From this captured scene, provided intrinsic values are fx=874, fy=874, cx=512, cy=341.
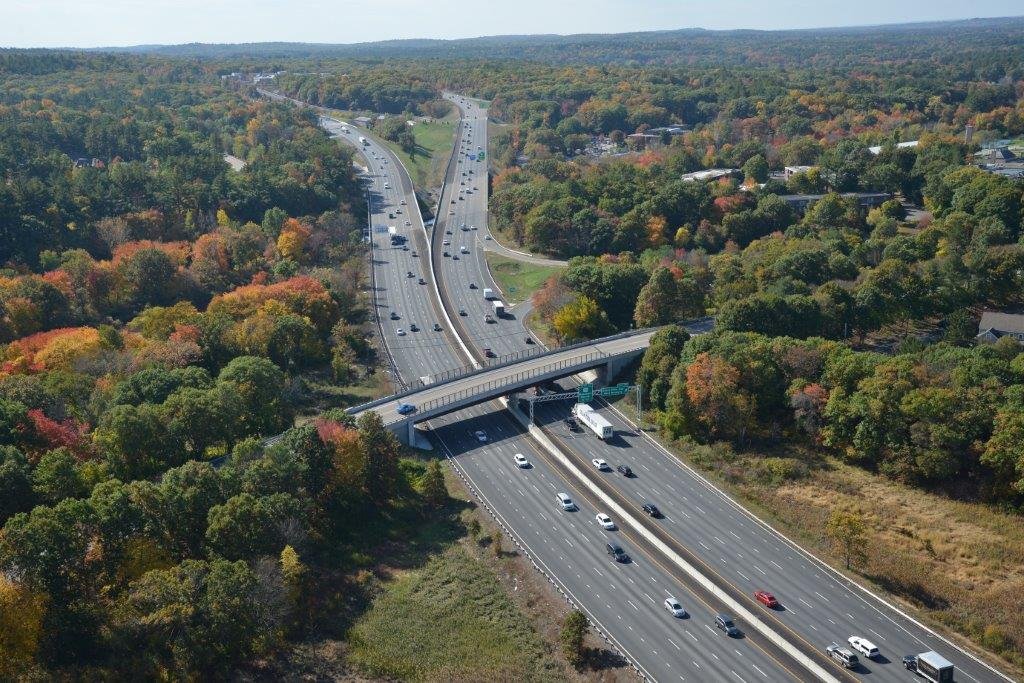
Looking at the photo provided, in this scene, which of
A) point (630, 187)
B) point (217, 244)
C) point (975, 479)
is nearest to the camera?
point (975, 479)

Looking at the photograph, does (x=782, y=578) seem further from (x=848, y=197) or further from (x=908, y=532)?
(x=848, y=197)

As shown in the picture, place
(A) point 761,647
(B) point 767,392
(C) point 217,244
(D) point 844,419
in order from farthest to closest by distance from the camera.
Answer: (C) point 217,244 < (B) point 767,392 < (D) point 844,419 < (A) point 761,647

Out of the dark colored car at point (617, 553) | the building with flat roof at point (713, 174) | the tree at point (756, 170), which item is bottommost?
the dark colored car at point (617, 553)

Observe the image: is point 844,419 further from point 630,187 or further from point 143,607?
point 630,187

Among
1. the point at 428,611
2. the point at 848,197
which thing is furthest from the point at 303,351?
the point at 848,197

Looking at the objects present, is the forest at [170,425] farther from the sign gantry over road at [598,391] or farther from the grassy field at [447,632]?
the sign gantry over road at [598,391]

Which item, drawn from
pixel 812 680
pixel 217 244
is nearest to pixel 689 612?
pixel 812 680

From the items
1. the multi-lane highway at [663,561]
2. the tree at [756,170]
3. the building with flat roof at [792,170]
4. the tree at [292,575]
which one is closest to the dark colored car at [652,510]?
the multi-lane highway at [663,561]
